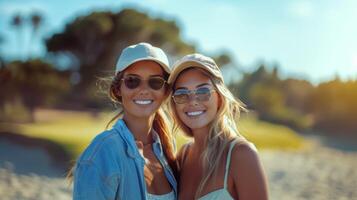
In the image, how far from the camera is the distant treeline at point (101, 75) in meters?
32.6

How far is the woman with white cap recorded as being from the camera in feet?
9.30

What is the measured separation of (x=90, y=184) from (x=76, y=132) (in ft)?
66.8

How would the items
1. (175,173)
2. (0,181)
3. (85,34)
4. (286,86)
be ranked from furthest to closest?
1. (286,86)
2. (85,34)
3. (0,181)
4. (175,173)

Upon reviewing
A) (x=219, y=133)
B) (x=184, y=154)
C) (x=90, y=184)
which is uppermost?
(x=219, y=133)

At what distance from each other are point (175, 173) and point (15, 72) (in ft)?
102

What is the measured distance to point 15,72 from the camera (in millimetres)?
32656

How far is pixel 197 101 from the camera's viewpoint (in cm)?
350

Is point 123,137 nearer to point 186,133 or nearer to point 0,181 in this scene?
point 186,133

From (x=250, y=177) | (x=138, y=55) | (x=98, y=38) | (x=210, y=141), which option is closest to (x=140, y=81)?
(x=138, y=55)

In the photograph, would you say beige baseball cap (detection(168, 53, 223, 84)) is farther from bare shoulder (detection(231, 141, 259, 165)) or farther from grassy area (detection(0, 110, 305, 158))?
grassy area (detection(0, 110, 305, 158))

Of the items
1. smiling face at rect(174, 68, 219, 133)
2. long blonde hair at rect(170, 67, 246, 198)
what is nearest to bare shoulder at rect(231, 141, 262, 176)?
long blonde hair at rect(170, 67, 246, 198)

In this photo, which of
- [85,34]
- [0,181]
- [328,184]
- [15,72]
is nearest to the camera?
[0,181]

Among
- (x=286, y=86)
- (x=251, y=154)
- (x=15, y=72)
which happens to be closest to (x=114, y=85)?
(x=251, y=154)

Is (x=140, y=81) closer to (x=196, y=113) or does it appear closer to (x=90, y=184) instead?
(x=196, y=113)
